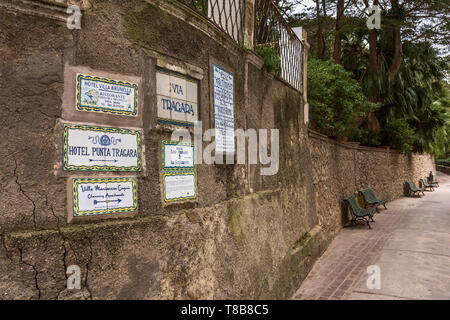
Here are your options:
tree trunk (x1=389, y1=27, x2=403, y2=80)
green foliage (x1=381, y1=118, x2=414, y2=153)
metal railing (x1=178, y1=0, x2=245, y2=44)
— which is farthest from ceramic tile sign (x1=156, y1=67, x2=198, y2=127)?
green foliage (x1=381, y1=118, x2=414, y2=153)

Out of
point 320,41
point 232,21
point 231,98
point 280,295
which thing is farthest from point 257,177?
point 320,41

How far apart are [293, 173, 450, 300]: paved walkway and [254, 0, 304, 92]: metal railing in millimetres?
3364

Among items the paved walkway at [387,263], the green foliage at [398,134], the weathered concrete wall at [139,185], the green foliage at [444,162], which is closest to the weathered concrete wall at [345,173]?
the green foliage at [398,134]

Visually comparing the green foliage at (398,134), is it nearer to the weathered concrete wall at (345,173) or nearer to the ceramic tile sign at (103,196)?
the weathered concrete wall at (345,173)

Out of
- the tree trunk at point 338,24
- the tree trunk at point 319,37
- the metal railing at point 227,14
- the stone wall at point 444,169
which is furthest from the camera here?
the stone wall at point 444,169

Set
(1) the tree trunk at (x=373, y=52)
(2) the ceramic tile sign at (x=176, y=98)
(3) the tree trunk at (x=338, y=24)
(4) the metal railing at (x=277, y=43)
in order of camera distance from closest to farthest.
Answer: (2) the ceramic tile sign at (x=176, y=98) < (4) the metal railing at (x=277, y=43) < (3) the tree trunk at (x=338, y=24) < (1) the tree trunk at (x=373, y=52)

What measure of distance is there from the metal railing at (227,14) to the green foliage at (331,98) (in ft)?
19.3

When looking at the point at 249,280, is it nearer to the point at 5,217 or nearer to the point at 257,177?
the point at 257,177

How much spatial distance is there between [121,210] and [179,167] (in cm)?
68

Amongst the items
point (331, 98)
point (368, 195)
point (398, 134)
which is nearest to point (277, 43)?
point (331, 98)

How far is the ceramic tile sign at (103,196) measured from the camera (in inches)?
94.3

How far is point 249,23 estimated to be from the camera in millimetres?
4770

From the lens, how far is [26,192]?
218cm

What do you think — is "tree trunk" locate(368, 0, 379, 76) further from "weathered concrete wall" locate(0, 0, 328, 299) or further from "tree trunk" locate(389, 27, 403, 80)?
"weathered concrete wall" locate(0, 0, 328, 299)
